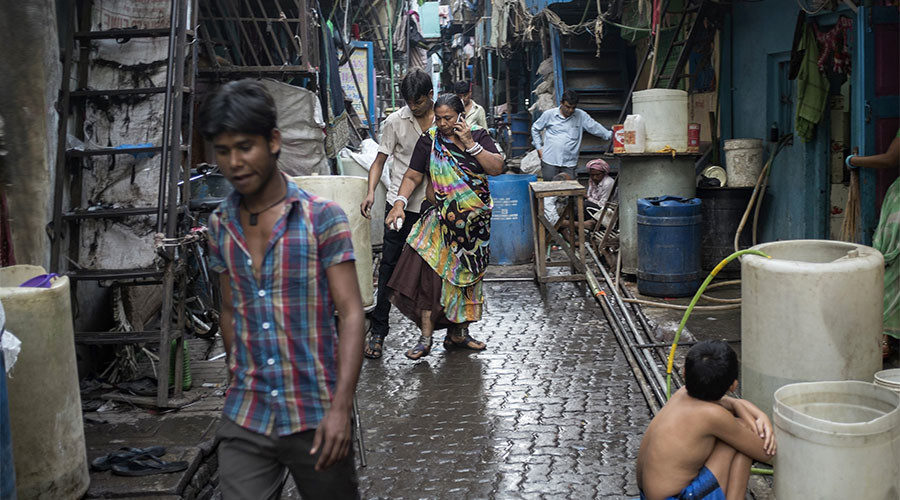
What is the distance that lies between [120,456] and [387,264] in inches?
112

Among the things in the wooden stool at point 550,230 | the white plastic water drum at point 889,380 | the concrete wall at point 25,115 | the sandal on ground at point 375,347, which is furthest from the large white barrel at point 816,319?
the wooden stool at point 550,230

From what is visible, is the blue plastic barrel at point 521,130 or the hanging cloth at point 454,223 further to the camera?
the blue plastic barrel at point 521,130

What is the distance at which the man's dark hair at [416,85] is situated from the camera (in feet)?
21.6

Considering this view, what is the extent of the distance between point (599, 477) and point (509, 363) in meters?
2.25

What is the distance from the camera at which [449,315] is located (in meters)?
6.84

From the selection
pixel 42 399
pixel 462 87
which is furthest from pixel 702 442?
pixel 462 87

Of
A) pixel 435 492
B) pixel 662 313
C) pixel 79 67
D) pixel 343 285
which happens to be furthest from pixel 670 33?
pixel 343 285

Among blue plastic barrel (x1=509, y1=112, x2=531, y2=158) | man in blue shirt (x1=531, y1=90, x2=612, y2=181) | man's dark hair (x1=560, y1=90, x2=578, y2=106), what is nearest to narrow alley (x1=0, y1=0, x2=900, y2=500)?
man in blue shirt (x1=531, y1=90, x2=612, y2=181)

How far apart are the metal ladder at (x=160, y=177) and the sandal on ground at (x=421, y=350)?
1806mm

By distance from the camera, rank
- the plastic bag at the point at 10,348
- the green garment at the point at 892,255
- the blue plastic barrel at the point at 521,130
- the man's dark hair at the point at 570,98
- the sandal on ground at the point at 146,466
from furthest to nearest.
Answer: the blue plastic barrel at the point at 521,130 → the man's dark hair at the point at 570,98 → the green garment at the point at 892,255 → the sandal on ground at the point at 146,466 → the plastic bag at the point at 10,348

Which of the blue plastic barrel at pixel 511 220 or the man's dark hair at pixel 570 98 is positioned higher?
the man's dark hair at pixel 570 98

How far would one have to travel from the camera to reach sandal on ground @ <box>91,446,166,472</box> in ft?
15.0

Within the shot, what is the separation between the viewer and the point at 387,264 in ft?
23.0

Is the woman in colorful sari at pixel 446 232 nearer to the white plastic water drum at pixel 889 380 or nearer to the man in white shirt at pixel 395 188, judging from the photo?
the man in white shirt at pixel 395 188
